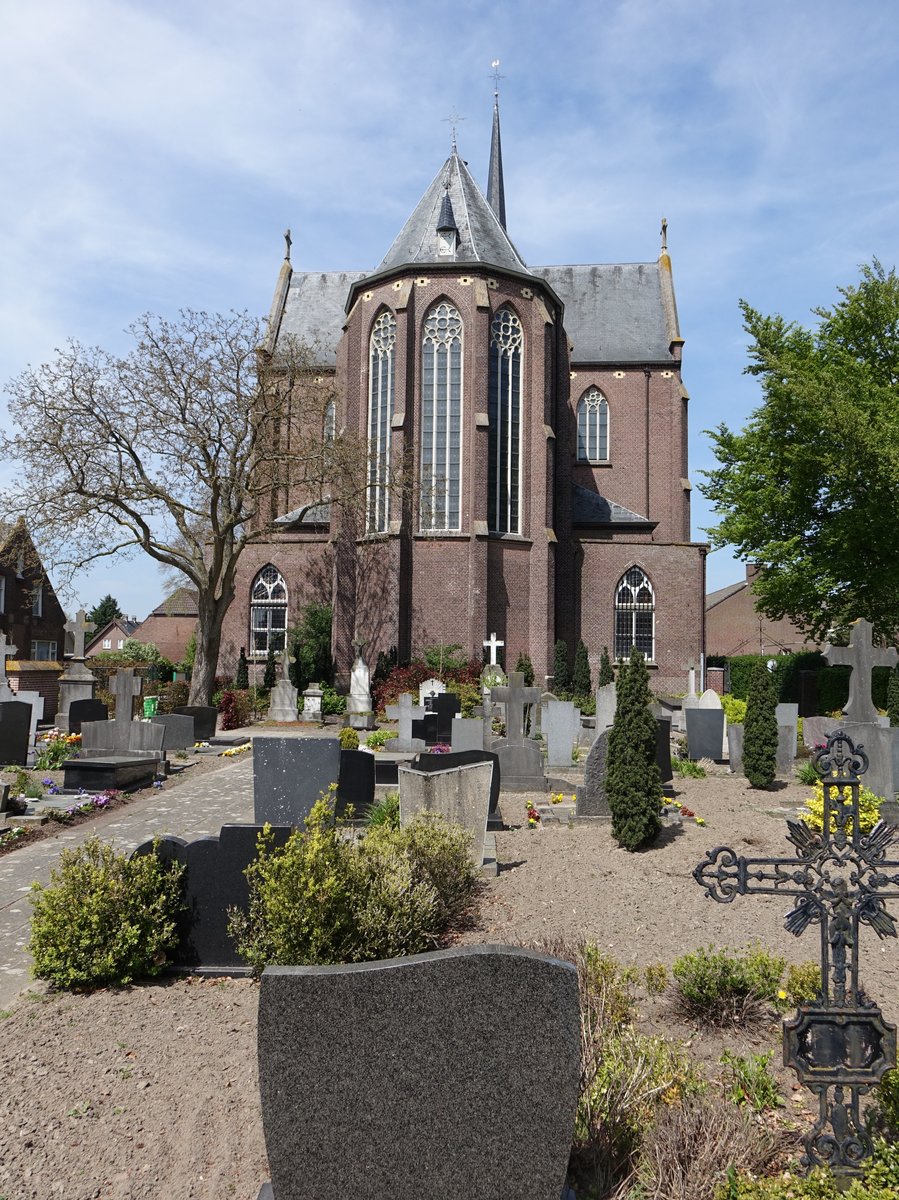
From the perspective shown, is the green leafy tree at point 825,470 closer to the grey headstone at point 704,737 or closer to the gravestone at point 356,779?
the grey headstone at point 704,737

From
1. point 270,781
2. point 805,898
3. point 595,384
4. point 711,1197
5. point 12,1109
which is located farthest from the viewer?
point 595,384

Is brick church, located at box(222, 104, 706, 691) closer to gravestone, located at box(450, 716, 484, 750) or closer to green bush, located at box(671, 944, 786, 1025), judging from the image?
gravestone, located at box(450, 716, 484, 750)

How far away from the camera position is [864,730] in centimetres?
1087

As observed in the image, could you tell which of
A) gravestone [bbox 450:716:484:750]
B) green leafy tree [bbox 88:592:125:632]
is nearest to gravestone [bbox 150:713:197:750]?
gravestone [bbox 450:716:484:750]

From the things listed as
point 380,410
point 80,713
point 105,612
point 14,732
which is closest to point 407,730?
point 80,713

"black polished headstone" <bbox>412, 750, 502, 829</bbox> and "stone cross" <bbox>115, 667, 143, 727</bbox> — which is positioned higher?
"stone cross" <bbox>115, 667, 143, 727</bbox>

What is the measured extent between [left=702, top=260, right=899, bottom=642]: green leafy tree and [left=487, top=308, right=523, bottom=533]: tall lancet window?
7650 mm

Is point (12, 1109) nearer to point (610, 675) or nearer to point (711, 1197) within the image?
point (711, 1197)

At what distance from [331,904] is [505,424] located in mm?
26060

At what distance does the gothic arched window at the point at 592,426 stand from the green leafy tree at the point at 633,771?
29.2 m

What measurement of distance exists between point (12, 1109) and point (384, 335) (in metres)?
28.7

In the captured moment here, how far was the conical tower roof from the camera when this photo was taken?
29578 mm

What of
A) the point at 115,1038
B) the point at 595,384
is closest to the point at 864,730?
the point at 115,1038

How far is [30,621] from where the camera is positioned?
36.5 meters
